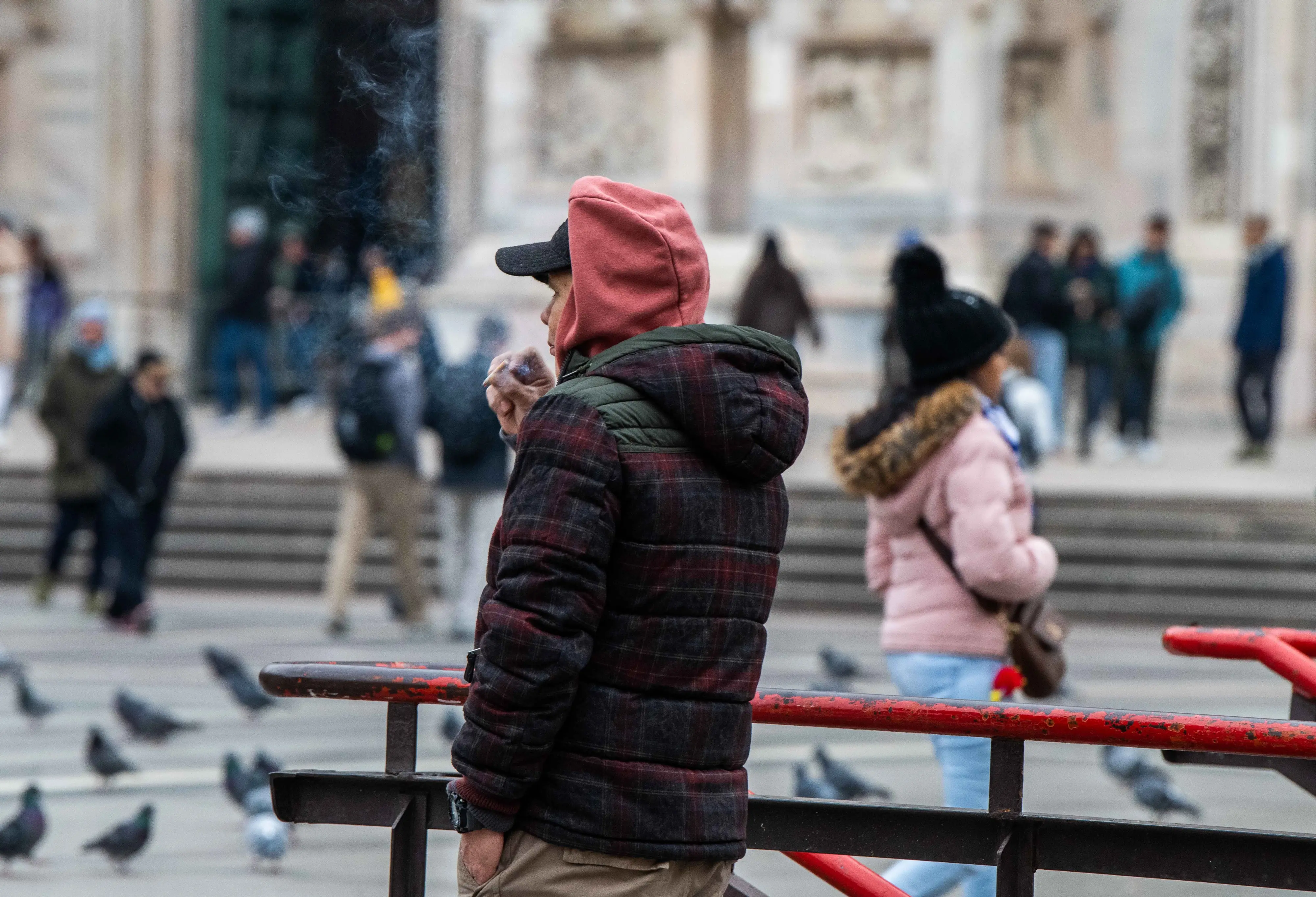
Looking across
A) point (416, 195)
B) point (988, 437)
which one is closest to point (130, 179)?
point (416, 195)

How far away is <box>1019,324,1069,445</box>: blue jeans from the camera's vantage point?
14.8m

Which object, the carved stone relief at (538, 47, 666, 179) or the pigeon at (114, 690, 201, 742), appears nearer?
the pigeon at (114, 690, 201, 742)

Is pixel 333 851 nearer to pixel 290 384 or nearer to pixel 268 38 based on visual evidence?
pixel 290 384

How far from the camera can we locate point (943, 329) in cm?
461

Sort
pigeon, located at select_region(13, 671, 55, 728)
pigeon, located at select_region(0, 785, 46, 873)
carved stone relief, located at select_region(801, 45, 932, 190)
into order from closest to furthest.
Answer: pigeon, located at select_region(0, 785, 46, 873), pigeon, located at select_region(13, 671, 55, 728), carved stone relief, located at select_region(801, 45, 932, 190)

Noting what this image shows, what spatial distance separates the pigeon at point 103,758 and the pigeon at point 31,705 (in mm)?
1060

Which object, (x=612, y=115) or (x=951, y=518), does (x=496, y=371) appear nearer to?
(x=951, y=518)

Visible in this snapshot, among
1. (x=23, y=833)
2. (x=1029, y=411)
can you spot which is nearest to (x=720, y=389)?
(x=23, y=833)

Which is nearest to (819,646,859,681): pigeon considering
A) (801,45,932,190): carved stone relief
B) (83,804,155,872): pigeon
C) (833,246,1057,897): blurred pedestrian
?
(83,804,155,872): pigeon

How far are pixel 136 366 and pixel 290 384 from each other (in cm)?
837

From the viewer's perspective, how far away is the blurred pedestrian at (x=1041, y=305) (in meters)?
14.6

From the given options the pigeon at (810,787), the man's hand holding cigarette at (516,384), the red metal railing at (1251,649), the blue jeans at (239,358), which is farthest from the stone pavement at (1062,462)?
the man's hand holding cigarette at (516,384)

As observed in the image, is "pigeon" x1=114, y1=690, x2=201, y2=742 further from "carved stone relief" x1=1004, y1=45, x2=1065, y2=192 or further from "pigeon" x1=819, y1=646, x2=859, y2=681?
"carved stone relief" x1=1004, y1=45, x2=1065, y2=192

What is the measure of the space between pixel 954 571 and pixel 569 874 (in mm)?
2097
